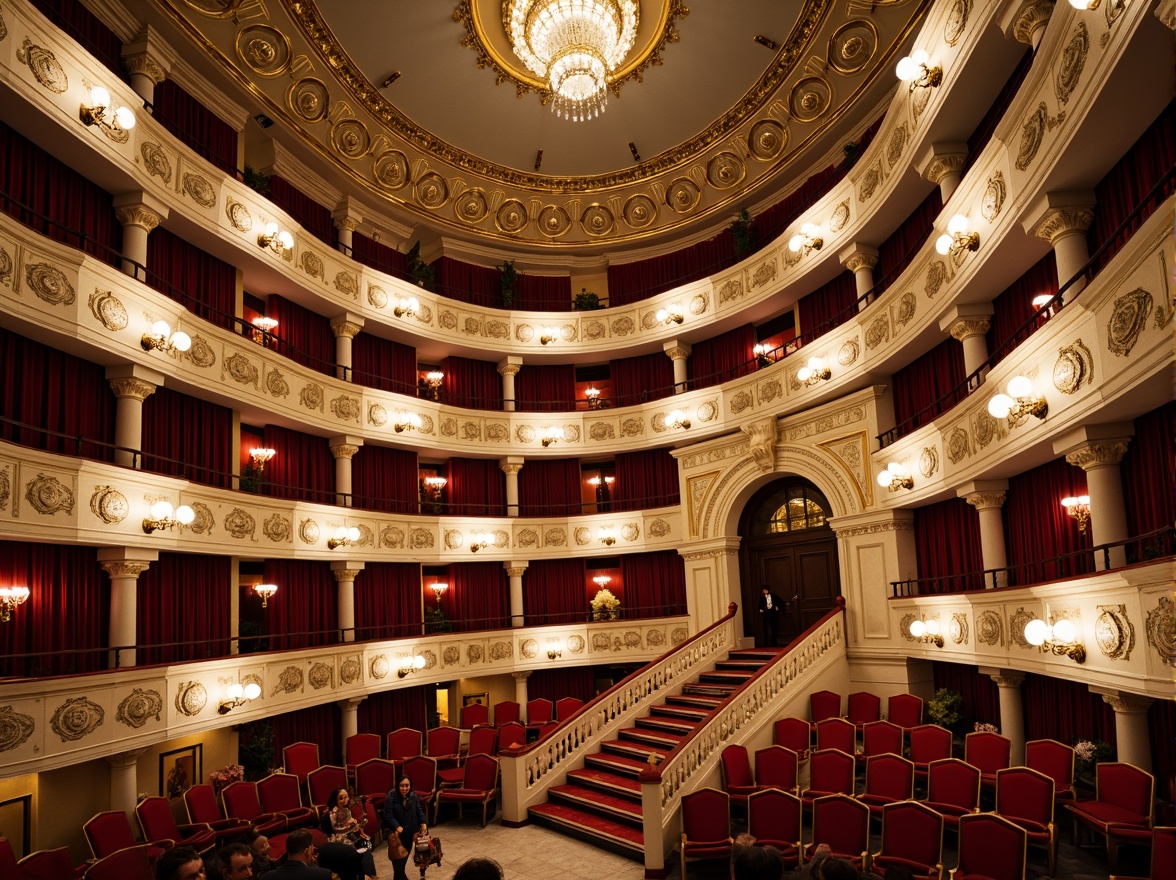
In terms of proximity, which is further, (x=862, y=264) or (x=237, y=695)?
(x=862, y=264)

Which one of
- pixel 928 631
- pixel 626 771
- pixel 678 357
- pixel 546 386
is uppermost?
pixel 678 357

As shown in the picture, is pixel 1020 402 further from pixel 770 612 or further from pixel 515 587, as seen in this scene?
pixel 515 587

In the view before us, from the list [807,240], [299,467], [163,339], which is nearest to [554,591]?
[299,467]

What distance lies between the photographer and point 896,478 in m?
13.5

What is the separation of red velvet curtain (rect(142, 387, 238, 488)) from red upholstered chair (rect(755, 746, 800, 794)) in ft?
31.4

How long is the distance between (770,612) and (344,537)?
352 inches

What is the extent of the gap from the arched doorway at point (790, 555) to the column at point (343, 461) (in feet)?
29.2

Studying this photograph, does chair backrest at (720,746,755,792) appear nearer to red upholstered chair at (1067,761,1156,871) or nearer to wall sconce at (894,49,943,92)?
red upholstered chair at (1067,761,1156,871)

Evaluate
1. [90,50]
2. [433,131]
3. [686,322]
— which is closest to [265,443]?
[90,50]

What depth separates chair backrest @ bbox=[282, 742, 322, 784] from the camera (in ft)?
44.2

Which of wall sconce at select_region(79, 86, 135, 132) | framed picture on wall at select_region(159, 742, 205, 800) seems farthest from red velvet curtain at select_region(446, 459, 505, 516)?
wall sconce at select_region(79, 86, 135, 132)

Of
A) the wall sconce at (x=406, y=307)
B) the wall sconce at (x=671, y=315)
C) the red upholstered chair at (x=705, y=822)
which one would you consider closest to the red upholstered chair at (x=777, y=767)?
the red upholstered chair at (x=705, y=822)

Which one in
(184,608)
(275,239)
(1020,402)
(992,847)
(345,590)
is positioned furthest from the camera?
(345,590)

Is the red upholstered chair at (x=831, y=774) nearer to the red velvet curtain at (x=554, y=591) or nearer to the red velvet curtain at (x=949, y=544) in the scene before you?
the red velvet curtain at (x=949, y=544)
